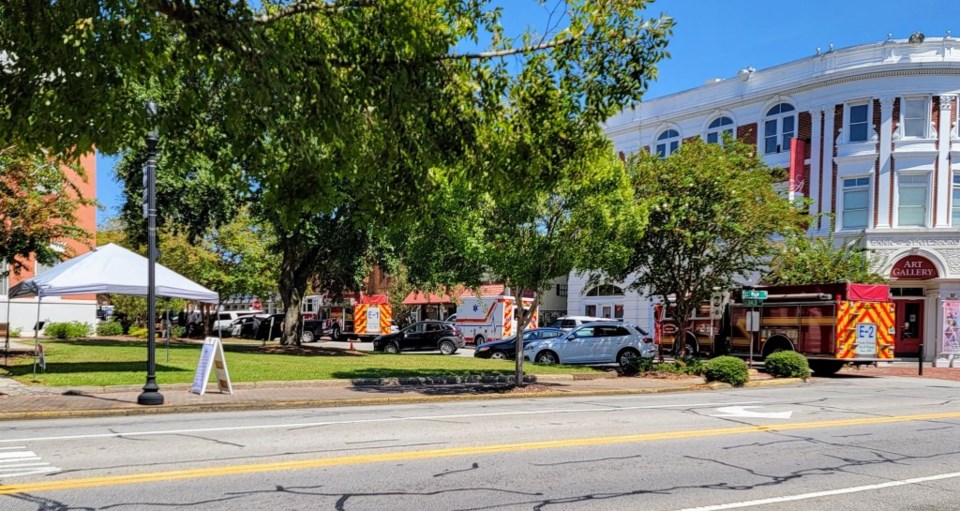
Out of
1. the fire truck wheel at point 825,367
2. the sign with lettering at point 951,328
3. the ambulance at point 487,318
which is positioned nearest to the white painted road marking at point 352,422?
the fire truck wheel at point 825,367

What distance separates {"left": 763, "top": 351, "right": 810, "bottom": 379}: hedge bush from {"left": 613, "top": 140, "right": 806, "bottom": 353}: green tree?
8.57 feet

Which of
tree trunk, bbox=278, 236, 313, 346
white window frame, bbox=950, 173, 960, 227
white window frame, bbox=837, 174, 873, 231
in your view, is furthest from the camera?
white window frame, bbox=837, 174, 873, 231

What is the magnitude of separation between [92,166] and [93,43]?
2917cm

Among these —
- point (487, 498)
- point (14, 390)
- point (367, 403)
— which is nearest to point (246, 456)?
point (487, 498)

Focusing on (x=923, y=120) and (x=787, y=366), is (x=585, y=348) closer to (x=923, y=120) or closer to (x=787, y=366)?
(x=787, y=366)

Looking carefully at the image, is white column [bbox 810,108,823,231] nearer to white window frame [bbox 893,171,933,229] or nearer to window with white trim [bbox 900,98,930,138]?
white window frame [bbox 893,171,933,229]

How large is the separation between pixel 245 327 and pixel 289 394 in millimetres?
33291

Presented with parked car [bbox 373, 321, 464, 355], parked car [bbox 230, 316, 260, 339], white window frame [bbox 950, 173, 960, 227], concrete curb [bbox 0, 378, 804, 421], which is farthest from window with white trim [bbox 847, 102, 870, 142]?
parked car [bbox 230, 316, 260, 339]

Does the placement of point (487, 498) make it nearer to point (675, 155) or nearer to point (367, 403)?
point (367, 403)

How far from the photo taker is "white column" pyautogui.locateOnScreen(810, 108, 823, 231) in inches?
1378

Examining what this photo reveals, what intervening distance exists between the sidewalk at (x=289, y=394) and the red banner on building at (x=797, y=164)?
1788 centimetres

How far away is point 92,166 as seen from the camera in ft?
112

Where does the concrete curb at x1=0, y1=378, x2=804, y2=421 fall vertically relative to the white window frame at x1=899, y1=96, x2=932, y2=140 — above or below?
below

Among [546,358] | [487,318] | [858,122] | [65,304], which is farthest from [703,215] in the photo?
[65,304]
